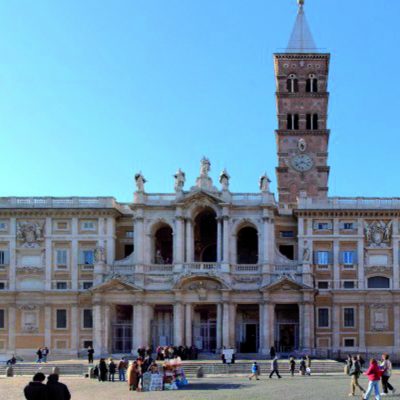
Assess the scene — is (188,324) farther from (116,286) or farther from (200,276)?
(116,286)

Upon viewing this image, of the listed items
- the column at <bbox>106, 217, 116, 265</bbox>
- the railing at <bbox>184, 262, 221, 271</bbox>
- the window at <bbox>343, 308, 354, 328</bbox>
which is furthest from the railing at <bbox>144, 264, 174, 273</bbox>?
the window at <bbox>343, 308, 354, 328</bbox>

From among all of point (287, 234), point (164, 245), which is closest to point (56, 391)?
point (287, 234)

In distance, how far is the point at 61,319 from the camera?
7088 cm

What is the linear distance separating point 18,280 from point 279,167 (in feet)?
96.4

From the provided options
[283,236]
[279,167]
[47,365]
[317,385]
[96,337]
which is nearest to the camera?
[317,385]

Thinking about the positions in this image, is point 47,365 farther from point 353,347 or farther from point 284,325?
point 353,347

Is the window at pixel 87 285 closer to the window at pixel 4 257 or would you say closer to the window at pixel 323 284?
the window at pixel 4 257

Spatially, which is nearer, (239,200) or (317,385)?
(317,385)

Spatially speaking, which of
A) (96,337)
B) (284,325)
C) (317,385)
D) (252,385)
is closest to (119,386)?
(252,385)

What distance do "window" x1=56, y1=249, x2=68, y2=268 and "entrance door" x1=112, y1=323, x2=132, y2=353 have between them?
23.0ft

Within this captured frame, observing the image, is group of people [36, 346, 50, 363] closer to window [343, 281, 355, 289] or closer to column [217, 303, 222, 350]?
column [217, 303, 222, 350]

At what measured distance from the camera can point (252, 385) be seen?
4297cm

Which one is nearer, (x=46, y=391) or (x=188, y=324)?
(x=46, y=391)

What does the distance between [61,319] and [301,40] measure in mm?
40123
